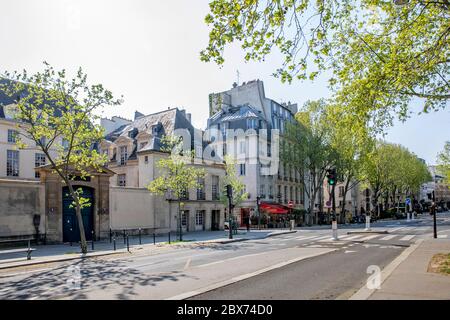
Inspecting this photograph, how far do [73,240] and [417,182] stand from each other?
213ft

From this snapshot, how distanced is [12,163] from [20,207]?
13583mm

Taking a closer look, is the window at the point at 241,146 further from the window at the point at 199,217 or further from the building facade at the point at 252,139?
the window at the point at 199,217

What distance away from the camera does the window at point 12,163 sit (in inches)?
1312

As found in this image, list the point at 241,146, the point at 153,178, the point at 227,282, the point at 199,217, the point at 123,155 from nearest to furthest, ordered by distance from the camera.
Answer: the point at 227,282 → the point at 153,178 → the point at 123,155 → the point at 199,217 → the point at 241,146

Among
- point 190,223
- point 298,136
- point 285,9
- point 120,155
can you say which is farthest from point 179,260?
point 298,136

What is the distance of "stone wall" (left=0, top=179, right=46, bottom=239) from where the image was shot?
21.5 metres

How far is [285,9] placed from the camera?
27.9ft

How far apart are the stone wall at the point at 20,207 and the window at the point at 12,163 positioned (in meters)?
12.4

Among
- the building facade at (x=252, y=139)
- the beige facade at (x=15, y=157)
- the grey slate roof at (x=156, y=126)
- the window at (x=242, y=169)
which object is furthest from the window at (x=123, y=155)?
the window at (x=242, y=169)

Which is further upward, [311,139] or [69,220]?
[311,139]

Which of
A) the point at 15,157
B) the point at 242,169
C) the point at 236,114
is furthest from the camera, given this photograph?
the point at 236,114

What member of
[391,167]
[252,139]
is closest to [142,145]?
[252,139]

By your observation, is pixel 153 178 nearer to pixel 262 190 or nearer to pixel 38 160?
pixel 38 160

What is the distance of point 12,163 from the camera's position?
110ft
